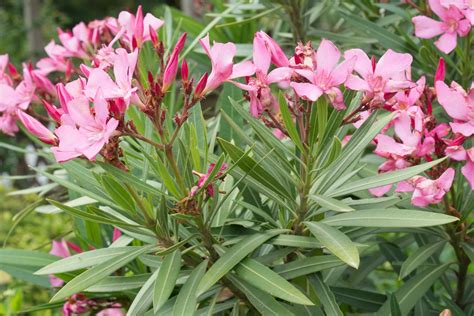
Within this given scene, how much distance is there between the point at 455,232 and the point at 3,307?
1.31 metres

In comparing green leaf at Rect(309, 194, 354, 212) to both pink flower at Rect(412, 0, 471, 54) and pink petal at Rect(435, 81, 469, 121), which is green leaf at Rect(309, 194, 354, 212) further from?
pink flower at Rect(412, 0, 471, 54)

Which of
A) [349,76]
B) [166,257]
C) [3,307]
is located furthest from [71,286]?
[3,307]

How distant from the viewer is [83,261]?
1157 millimetres

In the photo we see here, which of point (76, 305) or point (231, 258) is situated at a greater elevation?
point (231, 258)

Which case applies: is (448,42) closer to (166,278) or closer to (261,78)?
(261,78)

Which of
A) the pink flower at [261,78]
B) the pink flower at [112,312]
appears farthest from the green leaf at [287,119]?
the pink flower at [112,312]

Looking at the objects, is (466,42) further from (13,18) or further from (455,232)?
(13,18)

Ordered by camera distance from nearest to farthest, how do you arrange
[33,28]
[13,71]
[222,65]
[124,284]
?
1. [222,65]
2. [124,284]
3. [13,71]
4. [33,28]

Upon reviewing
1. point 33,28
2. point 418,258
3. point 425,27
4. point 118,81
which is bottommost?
point 33,28

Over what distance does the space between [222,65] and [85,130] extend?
22cm

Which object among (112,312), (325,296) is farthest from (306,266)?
(112,312)

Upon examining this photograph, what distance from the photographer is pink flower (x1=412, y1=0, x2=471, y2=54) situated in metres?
1.37

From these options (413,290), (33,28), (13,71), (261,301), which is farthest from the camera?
(33,28)

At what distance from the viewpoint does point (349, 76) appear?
1.06 metres
